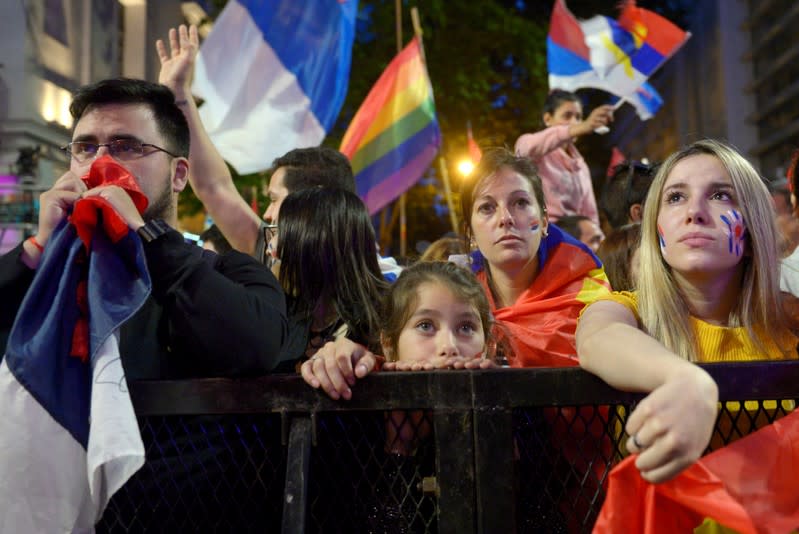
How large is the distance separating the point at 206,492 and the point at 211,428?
0.48 ft

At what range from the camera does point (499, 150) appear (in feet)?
11.9

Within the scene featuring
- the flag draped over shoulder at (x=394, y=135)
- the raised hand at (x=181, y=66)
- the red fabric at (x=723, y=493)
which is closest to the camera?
the red fabric at (x=723, y=493)

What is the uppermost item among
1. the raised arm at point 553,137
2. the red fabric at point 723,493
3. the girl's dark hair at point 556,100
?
the girl's dark hair at point 556,100

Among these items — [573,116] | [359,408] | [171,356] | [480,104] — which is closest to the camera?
[359,408]

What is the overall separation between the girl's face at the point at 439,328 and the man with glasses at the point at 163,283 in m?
0.43

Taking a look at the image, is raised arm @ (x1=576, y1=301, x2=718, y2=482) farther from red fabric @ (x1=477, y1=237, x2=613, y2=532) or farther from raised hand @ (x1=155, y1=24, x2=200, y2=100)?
raised hand @ (x1=155, y1=24, x2=200, y2=100)

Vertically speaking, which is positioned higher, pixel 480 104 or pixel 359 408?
pixel 480 104

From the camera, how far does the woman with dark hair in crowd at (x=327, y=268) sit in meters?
2.89

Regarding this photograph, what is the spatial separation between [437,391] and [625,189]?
3.58m

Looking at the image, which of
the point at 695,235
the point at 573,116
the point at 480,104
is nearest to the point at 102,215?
the point at 695,235

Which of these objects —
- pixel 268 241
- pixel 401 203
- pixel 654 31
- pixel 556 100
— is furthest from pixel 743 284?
pixel 654 31

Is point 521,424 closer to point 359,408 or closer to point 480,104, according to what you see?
point 359,408

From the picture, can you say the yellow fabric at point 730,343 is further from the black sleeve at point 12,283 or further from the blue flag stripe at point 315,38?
the blue flag stripe at point 315,38

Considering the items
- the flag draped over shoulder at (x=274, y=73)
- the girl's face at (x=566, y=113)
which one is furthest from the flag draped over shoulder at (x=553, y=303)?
the girl's face at (x=566, y=113)
